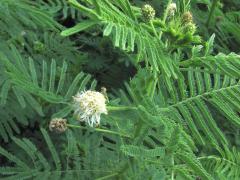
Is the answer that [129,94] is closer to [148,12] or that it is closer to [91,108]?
[91,108]

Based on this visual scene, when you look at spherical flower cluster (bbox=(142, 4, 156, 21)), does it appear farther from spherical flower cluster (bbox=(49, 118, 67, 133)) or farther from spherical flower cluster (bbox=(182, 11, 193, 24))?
spherical flower cluster (bbox=(49, 118, 67, 133))

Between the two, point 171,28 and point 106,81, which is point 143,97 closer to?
point 171,28

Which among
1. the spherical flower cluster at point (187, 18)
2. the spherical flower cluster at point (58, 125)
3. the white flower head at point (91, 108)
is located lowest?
the spherical flower cluster at point (58, 125)

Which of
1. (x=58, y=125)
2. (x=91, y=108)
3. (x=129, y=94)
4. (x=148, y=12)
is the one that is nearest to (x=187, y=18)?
(x=148, y=12)

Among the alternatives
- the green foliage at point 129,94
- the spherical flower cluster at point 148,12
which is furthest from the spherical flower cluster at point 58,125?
the spherical flower cluster at point 148,12

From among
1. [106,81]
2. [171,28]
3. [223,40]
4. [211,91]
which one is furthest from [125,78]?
[171,28]

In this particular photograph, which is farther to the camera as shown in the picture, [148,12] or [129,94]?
[129,94]

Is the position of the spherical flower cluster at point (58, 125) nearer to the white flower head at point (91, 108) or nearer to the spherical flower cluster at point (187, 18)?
the white flower head at point (91, 108)

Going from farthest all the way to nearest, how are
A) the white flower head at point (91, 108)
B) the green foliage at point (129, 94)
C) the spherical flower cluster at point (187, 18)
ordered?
1. the white flower head at point (91, 108)
2. the spherical flower cluster at point (187, 18)
3. the green foliage at point (129, 94)
